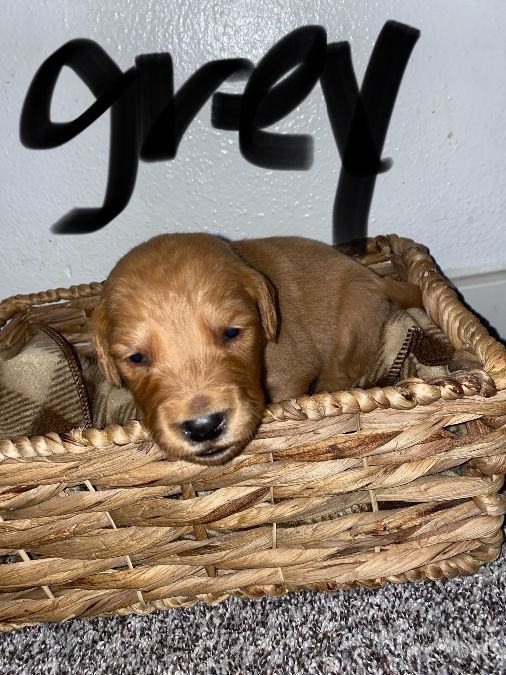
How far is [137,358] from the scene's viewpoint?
1751mm

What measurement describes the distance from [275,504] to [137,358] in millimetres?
516

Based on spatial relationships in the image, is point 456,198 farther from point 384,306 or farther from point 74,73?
point 74,73

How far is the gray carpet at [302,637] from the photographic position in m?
1.73

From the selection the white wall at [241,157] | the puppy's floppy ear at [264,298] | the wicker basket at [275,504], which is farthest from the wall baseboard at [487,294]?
the puppy's floppy ear at [264,298]

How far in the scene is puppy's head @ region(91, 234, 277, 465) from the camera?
151 centimetres

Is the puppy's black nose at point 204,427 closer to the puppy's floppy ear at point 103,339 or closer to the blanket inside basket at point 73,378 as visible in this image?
the puppy's floppy ear at point 103,339

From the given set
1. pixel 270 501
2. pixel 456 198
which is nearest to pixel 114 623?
pixel 270 501

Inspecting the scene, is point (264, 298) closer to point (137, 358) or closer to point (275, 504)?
point (137, 358)

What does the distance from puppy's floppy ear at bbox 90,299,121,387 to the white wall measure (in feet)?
3.08

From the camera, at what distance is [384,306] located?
7.72 ft

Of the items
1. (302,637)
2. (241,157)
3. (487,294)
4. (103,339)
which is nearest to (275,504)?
(302,637)

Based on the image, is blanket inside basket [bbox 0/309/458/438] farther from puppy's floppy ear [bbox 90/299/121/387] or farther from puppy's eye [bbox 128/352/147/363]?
puppy's eye [bbox 128/352/147/363]

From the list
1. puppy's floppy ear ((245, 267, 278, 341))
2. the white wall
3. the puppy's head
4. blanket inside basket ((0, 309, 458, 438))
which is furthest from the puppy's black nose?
the white wall

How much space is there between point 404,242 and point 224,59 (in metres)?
0.96
